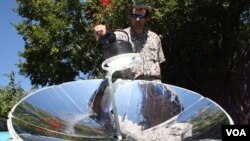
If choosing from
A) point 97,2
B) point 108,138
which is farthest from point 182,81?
point 108,138

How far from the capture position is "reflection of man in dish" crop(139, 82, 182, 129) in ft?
18.6

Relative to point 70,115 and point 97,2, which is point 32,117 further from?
point 97,2

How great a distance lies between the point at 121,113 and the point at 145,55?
708 mm

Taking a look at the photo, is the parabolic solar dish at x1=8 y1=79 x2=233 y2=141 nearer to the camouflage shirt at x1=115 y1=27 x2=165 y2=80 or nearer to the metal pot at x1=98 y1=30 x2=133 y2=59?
the camouflage shirt at x1=115 y1=27 x2=165 y2=80

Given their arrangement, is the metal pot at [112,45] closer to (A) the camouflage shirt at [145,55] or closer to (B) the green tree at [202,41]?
(A) the camouflage shirt at [145,55]

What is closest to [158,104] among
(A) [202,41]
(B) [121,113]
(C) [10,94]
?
(B) [121,113]

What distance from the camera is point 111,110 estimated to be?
5.48m

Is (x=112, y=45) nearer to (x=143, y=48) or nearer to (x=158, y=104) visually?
(x=143, y=48)

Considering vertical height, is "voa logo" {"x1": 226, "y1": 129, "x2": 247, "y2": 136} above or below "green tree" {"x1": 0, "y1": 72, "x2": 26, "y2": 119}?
above

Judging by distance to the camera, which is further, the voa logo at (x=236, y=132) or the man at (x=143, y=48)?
the man at (x=143, y=48)

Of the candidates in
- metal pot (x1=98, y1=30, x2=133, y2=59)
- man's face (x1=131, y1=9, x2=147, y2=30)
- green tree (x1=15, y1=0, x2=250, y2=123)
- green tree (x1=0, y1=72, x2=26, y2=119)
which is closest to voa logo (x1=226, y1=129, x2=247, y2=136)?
metal pot (x1=98, y1=30, x2=133, y2=59)

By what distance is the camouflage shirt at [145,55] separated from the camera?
→ 574 centimetres

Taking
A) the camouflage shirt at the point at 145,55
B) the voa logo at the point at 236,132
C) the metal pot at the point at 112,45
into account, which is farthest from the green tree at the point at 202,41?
the voa logo at the point at 236,132

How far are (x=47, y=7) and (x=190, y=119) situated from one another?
34.9 ft
